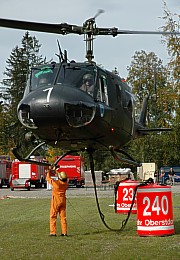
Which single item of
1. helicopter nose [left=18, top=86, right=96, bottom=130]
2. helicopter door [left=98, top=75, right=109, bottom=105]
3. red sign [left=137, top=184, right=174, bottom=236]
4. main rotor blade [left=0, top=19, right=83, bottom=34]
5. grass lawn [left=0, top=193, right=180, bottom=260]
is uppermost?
main rotor blade [left=0, top=19, right=83, bottom=34]

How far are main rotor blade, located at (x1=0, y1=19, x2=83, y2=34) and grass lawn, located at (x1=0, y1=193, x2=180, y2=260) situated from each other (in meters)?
4.42

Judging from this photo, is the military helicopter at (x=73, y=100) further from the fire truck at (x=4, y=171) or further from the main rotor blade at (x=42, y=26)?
the fire truck at (x=4, y=171)

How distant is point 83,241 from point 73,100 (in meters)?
3.80

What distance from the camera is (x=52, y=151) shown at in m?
62.2

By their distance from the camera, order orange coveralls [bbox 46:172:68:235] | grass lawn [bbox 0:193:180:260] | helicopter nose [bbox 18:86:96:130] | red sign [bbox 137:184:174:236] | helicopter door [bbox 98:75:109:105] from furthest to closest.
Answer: orange coveralls [bbox 46:172:68:235], red sign [bbox 137:184:174:236], helicopter door [bbox 98:75:109:105], grass lawn [bbox 0:193:180:260], helicopter nose [bbox 18:86:96:130]

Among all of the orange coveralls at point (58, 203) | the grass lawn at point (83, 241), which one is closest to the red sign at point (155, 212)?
the grass lawn at point (83, 241)

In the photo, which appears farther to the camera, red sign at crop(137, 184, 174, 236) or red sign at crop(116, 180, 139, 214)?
red sign at crop(116, 180, 139, 214)

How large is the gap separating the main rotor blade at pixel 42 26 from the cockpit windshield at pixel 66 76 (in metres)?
0.68

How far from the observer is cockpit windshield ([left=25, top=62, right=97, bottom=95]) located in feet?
35.6

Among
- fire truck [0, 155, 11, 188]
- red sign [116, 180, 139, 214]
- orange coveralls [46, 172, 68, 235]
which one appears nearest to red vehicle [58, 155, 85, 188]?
fire truck [0, 155, 11, 188]

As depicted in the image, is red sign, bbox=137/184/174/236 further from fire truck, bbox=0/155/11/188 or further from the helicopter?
fire truck, bbox=0/155/11/188

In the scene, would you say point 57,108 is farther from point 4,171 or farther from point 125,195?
point 4,171

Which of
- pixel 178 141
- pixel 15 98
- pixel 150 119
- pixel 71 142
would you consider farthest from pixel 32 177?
pixel 71 142

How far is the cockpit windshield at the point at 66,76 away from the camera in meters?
10.9
